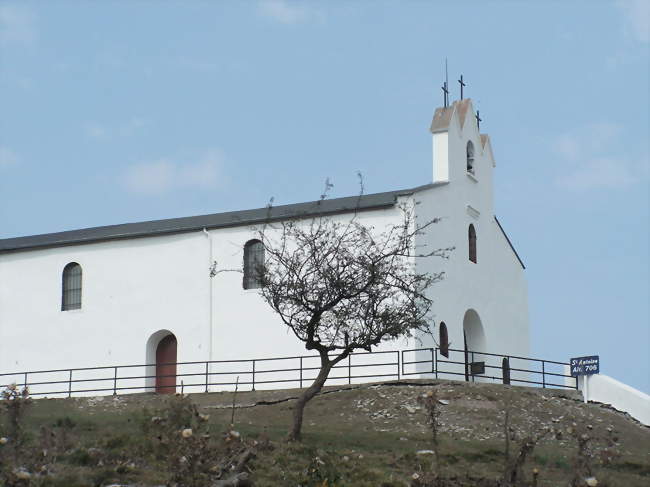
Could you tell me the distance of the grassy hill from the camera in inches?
651

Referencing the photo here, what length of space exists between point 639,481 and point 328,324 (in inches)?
260

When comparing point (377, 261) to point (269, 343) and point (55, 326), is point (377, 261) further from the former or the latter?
point (55, 326)

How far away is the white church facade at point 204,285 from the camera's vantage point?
100 ft

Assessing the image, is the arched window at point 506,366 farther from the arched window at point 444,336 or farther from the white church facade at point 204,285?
the arched window at point 444,336

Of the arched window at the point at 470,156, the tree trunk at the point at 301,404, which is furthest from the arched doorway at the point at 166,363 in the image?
the tree trunk at the point at 301,404

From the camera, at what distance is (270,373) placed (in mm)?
29938

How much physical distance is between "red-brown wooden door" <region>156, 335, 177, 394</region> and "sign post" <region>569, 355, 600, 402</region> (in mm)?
11582

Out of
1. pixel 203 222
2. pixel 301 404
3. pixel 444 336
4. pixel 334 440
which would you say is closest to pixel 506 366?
pixel 444 336

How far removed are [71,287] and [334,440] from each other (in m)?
15.3

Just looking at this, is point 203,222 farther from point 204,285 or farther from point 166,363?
point 166,363

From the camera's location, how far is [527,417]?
81.8 feet

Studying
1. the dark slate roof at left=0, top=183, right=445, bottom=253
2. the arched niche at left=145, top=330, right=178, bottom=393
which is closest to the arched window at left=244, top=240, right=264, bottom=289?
the dark slate roof at left=0, top=183, right=445, bottom=253

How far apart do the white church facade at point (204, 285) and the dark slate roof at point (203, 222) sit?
0.07m

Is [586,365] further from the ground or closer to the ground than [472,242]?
closer to the ground
